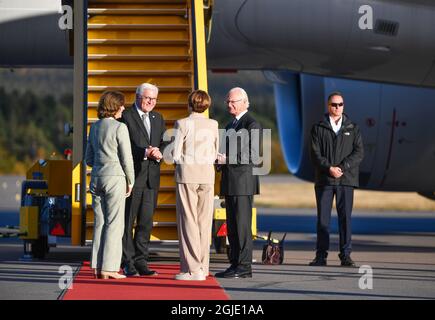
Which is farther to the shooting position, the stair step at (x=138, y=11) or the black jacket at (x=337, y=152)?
the stair step at (x=138, y=11)

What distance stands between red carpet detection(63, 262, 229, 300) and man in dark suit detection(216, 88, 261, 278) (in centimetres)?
35

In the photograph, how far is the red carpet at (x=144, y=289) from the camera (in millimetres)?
9469

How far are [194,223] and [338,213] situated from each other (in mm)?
2413

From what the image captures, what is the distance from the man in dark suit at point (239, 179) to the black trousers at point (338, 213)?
1679mm

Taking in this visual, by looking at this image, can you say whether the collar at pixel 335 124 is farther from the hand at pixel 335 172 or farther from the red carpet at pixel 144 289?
the red carpet at pixel 144 289

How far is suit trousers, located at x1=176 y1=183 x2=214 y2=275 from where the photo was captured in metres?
10.9

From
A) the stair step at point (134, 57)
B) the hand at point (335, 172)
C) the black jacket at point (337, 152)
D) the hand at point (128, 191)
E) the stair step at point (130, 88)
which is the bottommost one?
the hand at point (128, 191)

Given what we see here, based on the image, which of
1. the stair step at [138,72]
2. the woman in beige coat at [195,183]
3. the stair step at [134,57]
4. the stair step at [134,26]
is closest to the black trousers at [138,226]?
the woman in beige coat at [195,183]

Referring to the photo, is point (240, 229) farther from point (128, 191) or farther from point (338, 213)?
point (338, 213)

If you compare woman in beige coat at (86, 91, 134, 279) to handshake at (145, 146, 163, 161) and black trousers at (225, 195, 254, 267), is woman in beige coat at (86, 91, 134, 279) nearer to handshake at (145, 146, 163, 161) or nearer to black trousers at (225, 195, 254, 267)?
handshake at (145, 146, 163, 161)

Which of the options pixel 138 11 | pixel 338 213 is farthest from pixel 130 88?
pixel 338 213

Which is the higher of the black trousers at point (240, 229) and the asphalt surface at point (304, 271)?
the black trousers at point (240, 229)

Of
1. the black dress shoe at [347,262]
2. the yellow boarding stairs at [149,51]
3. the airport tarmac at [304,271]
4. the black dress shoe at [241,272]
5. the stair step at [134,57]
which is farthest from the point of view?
the stair step at [134,57]
